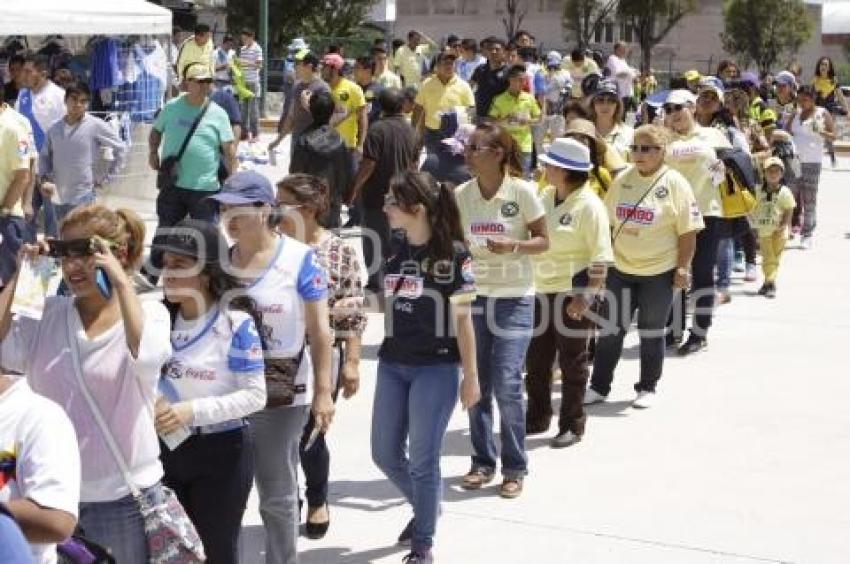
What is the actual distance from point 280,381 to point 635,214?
12.2 feet

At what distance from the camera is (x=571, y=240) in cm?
717

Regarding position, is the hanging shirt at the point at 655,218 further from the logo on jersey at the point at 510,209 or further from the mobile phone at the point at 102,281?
the mobile phone at the point at 102,281

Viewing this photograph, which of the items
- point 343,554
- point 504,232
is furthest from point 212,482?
point 504,232

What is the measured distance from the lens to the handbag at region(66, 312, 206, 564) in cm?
374

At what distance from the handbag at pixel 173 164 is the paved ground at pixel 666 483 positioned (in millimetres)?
1874

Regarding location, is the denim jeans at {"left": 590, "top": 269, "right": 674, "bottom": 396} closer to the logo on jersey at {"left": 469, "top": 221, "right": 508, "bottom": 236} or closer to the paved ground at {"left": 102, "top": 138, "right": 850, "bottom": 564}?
the paved ground at {"left": 102, "top": 138, "right": 850, "bottom": 564}

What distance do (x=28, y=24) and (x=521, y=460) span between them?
24.4 ft

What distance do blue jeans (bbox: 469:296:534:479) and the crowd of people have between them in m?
0.01

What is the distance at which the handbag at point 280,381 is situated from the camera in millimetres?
4793

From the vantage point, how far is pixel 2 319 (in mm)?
3645

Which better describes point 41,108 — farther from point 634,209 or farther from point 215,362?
point 215,362

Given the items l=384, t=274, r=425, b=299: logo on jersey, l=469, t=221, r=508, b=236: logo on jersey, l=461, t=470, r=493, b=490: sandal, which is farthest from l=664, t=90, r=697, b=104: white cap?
l=384, t=274, r=425, b=299: logo on jersey

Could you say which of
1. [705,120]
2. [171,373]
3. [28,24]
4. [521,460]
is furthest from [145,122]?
[171,373]

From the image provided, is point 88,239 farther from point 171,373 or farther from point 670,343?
point 670,343
